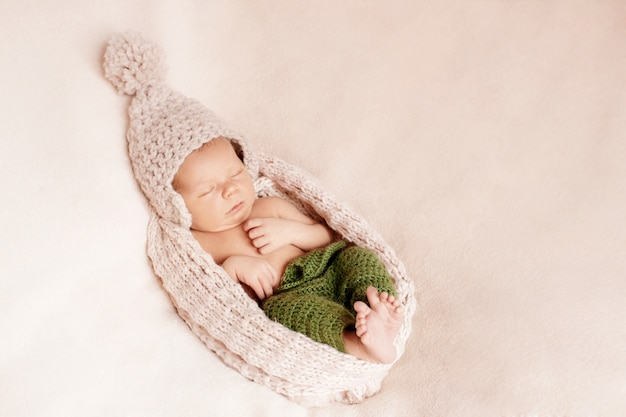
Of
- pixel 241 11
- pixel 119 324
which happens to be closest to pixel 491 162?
pixel 241 11

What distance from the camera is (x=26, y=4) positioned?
1146 millimetres

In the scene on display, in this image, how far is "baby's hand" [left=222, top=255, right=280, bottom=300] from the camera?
1185 mm

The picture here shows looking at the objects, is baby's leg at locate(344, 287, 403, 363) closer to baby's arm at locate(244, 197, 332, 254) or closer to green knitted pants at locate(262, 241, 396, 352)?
green knitted pants at locate(262, 241, 396, 352)

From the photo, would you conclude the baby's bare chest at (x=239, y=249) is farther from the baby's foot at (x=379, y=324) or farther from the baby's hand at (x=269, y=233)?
the baby's foot at (x=379, y=324)

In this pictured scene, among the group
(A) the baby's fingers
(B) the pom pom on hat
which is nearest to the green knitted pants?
(A) the baby's fingers

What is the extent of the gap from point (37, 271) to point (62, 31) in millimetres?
483

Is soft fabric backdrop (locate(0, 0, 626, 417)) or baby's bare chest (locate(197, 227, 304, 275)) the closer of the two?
soft fabric backdrop (locate(0, 0, 626, 417))

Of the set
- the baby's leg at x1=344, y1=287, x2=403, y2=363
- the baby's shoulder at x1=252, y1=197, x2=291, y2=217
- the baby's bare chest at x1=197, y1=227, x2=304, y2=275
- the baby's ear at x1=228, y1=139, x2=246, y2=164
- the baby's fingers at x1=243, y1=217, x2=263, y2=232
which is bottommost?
the baby's leg at x1=344, y1=287, x2=403, y2=363

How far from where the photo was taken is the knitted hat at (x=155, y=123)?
1.16 metres

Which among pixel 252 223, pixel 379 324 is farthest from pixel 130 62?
pixel 379 324

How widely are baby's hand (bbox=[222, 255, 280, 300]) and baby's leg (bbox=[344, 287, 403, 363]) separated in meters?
0.22

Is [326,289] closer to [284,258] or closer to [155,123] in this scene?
[284,258]

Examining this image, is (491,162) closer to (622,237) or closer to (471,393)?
(622,237)

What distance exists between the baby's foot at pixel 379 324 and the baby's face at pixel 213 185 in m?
0.35
